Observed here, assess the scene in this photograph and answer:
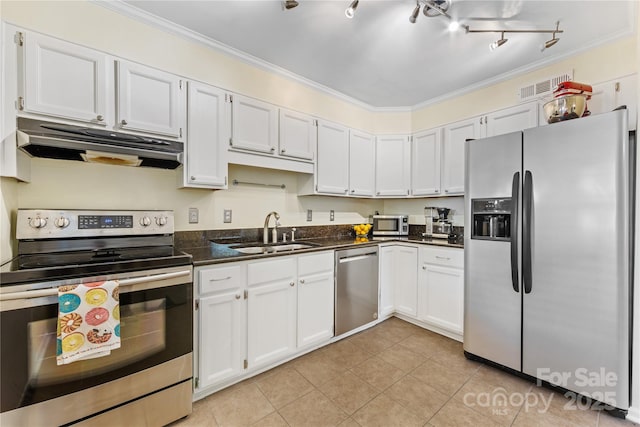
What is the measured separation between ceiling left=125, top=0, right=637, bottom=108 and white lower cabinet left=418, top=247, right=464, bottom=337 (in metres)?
1.82

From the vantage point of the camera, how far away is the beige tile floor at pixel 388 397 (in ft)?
5.43

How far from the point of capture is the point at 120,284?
4.59 ft

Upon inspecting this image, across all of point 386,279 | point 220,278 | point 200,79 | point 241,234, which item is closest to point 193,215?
point 241,234

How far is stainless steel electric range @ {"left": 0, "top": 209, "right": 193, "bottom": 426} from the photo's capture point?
1.21 m

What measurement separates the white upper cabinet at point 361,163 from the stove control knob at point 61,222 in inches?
99.9

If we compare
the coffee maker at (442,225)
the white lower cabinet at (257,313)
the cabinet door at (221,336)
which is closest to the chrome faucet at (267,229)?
the white lower cabinet at (257,313)

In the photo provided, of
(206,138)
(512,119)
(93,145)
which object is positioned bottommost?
(93,145)

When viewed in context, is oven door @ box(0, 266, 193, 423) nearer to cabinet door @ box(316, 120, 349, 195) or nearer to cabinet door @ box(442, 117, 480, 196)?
cabinet door @ box(316, 120, 349, 195)

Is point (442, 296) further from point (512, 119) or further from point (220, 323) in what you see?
point (220, 323)

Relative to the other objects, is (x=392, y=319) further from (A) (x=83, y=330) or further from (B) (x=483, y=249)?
(A) (x=83, y=330)

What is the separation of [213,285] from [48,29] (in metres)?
1.83

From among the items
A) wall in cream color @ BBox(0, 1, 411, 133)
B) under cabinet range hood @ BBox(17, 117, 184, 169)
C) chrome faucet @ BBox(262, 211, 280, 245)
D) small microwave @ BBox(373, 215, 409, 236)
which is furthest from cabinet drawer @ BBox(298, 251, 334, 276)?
wall in cream color @ BBox(0, 1, 411, 133)

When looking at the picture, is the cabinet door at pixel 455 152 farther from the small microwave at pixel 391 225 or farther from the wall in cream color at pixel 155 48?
the wall in cream color at pixel 155 48

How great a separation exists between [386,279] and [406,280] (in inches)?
9.1
